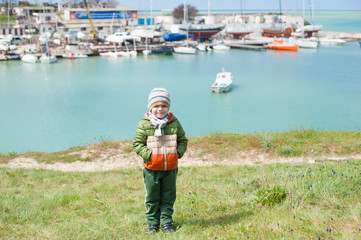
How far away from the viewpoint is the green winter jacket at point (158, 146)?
12.6 feet

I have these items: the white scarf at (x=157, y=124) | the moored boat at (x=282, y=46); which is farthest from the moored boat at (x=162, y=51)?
the white scarf at (x=157, y=124)

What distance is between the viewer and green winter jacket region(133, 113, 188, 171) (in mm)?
3846

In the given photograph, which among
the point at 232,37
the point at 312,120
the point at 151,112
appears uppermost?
the point at 232,37

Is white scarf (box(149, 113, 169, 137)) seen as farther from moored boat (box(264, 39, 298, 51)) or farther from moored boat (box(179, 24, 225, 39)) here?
moored boat (box(179, 24, 225, 39))

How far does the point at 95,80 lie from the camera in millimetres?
36812

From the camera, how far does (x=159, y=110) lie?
12.8 feet

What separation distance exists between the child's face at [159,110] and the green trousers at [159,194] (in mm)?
674

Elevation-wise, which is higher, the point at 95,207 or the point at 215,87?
the point at 215,87

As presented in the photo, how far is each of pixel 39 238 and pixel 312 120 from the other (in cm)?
2139

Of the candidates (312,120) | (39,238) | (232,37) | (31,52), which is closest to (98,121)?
(312,120)

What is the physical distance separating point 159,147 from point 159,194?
0.65 metres

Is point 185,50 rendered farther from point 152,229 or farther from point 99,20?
point 152,229

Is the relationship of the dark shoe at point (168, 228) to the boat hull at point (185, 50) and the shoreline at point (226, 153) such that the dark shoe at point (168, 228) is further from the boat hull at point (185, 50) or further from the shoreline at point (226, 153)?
the boat hull at point (185, 50)

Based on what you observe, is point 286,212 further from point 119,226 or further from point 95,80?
point 95,80
